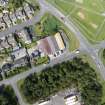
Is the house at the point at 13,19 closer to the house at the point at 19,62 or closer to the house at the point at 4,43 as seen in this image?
the house at the point at 4,43

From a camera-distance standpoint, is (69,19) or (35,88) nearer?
(35,88)

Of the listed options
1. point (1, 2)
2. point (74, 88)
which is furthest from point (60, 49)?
point (1, 2)

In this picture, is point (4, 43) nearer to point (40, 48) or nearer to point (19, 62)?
point (19, 62)

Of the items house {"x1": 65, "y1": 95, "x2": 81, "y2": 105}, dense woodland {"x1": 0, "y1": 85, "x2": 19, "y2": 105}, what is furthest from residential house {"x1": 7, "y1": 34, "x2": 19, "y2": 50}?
house {"x1": 65, "y1": 95, "x2": 81, "y2": 105}

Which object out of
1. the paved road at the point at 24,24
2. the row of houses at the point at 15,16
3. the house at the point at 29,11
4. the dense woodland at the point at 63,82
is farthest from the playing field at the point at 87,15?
the dense woodland at the point at 63,82

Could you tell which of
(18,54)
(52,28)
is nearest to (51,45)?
(52,28)

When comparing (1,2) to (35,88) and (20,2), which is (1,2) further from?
(35,88)
